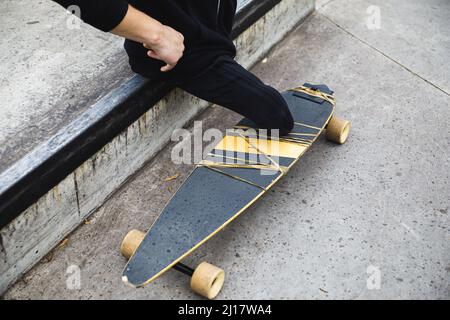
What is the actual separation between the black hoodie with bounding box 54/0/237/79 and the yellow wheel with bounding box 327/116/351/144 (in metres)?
0.76

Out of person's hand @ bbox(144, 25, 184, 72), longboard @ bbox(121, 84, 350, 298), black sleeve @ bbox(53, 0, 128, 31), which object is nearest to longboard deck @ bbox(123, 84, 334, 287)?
longboard @ bbox(121, 84, 350, 298)

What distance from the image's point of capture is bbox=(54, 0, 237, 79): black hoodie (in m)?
2.77

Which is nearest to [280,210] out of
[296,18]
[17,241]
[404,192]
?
[404,192]

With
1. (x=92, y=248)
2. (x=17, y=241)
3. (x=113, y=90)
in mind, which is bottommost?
(x=92, y=248)

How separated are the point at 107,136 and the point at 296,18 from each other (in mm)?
2193

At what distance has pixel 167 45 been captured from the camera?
107 inches

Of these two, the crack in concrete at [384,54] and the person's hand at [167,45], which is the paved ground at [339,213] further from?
the person's hand at [167,45]

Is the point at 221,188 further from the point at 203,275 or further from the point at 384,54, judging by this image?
the point at 384,54

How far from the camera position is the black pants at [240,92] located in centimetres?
303

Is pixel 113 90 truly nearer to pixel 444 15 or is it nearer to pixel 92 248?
pixel 92 248

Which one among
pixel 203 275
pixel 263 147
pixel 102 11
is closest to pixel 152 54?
pixel 102 11

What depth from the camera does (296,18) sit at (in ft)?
14.9

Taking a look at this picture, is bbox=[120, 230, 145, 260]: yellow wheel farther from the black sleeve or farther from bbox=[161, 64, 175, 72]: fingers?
the black sleeve

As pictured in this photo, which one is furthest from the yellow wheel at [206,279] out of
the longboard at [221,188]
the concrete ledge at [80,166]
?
the concrete ledge at [80,166]
